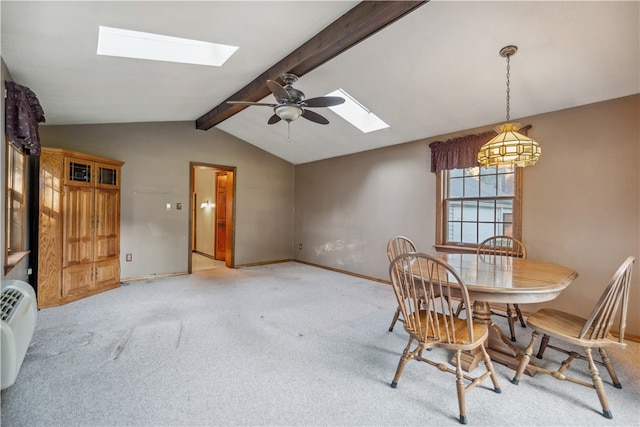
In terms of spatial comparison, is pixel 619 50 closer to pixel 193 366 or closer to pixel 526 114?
pixel 526 114

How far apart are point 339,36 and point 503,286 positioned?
228 centimetres

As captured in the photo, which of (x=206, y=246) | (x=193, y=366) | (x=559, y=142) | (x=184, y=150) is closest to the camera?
(x=193, y=366)

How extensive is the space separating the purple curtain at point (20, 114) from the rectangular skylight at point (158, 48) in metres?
0.83

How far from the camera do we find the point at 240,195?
6207mm

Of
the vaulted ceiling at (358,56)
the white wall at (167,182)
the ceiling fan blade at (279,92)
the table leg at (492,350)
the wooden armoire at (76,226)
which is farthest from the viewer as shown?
the white wall at (167,182)

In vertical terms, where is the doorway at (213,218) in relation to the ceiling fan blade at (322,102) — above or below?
below

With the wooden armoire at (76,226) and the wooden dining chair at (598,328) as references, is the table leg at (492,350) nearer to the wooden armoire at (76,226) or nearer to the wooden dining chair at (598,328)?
the wooden dining chair at (598,328)

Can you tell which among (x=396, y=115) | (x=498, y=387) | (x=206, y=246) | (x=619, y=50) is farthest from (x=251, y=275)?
(x=619, y=50)

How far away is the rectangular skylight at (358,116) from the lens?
14.4ft

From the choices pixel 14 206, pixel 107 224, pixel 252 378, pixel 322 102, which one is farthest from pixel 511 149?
pixel 107 224

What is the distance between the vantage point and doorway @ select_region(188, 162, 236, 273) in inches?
245

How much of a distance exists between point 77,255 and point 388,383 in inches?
161

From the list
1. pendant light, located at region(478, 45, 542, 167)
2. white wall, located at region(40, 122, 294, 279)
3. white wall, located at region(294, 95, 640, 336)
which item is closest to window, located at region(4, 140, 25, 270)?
white wall, located at region(40, 122, 294, 279)

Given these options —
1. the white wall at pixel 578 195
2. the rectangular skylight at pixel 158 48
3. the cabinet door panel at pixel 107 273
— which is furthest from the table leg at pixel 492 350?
the cabinet door panel at pixel 107 273
